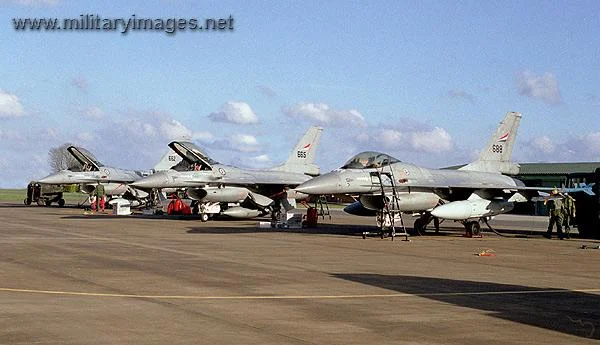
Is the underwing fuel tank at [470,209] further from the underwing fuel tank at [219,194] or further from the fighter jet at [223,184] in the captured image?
the underwing fuel tank at [219,194]

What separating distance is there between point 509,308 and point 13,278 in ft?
26.0

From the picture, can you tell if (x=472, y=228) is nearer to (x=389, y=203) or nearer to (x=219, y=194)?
(x=389, y=203)

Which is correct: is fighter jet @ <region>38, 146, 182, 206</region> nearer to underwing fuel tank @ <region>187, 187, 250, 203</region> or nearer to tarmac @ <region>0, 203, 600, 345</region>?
underwing fuel tank @ <region>187, 187, 250, 203</region>

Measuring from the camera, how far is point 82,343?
27.5 ft

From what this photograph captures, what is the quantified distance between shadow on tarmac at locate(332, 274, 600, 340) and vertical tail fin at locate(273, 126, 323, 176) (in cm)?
2707

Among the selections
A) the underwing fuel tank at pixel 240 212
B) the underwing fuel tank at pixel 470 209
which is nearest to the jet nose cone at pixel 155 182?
the underwing fuel tank at pixel 240 212

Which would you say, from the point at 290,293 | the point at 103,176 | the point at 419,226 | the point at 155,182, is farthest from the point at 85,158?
Result: the point at 290,293

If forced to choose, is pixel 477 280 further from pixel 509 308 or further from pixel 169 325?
pixel 169 325

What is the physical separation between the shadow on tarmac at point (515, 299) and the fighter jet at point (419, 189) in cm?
1196

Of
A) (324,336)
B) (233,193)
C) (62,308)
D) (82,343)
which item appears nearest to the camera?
(82,343)

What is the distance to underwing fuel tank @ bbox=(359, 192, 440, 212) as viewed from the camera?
27969 millimetres

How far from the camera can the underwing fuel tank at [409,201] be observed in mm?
27969

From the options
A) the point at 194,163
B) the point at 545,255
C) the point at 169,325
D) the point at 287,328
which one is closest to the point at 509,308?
the point at 287,328

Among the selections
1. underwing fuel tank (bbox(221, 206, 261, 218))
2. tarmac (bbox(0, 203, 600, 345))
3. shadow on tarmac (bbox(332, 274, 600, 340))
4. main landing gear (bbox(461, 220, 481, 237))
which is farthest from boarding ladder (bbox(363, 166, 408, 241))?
shadow on tarmac (bbox(332, 274, 600, 340))
